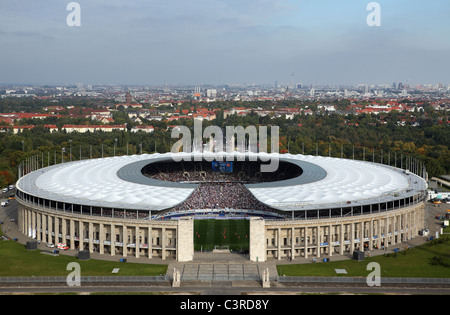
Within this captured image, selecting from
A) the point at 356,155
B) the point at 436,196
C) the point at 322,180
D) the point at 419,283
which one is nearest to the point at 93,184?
the point at 322,180

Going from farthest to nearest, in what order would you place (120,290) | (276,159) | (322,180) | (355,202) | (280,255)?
(276,159), (322,180), (355,202), (280,255), (120,290)

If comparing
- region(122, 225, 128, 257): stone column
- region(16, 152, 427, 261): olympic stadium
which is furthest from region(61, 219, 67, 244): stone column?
region(122, 225, 128, 257): stone column

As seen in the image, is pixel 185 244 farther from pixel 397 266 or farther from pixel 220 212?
pixel 397 266

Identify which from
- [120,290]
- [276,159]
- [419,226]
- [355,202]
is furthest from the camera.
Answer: [276,159]

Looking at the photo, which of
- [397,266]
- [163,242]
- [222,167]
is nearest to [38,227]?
[163,242]

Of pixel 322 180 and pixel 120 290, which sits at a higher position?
pixel 322 180

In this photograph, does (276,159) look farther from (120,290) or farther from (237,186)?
(120,290)
